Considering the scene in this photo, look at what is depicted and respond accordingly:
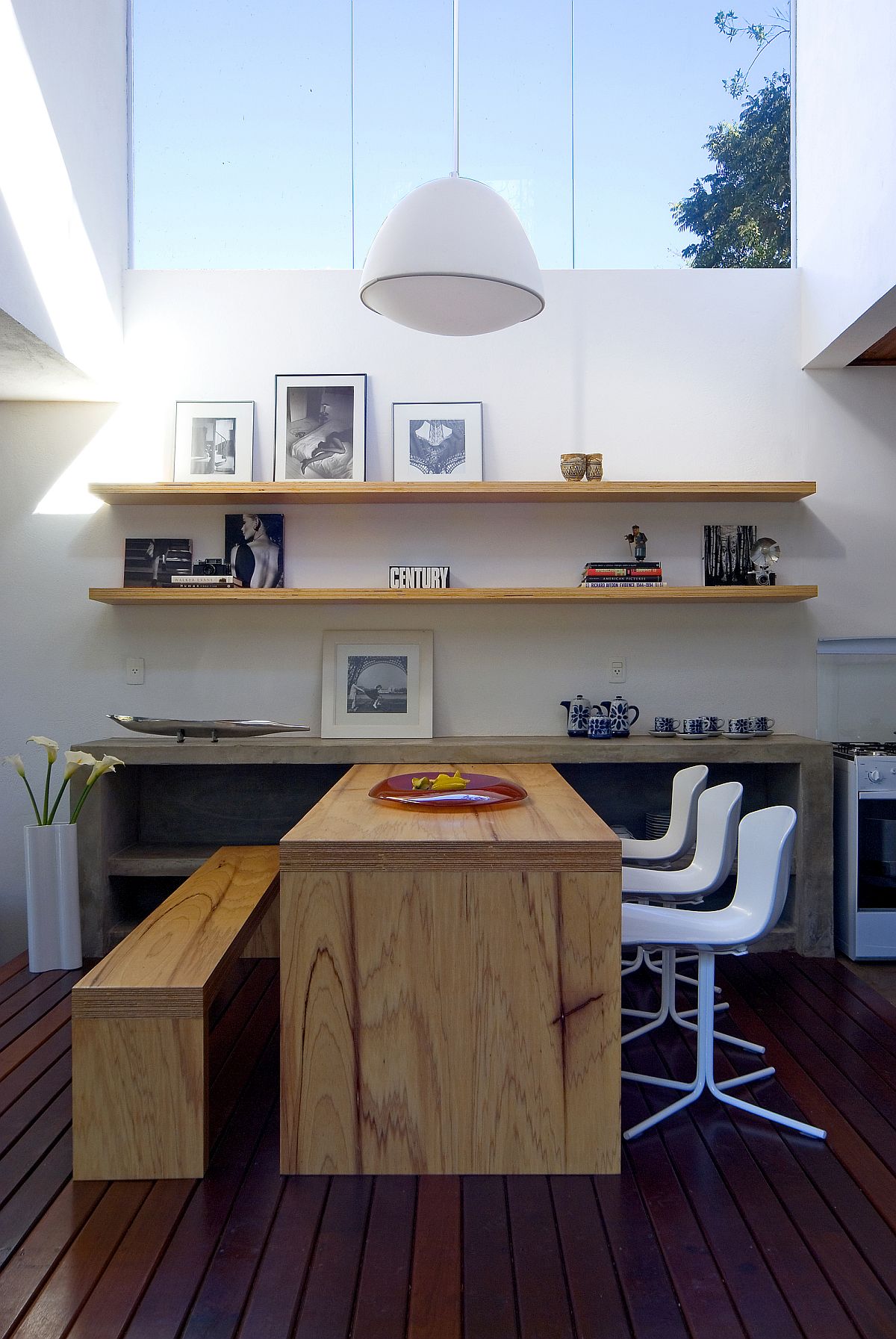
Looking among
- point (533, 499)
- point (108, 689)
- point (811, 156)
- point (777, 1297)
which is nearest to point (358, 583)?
point (533, 499)

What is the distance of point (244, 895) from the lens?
3.19m

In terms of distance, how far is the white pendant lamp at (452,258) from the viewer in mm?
2555

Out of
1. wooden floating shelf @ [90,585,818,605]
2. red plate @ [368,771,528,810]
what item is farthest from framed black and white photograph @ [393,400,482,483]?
red plate @ [368,771,528,810]

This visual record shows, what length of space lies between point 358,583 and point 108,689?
1.22 m

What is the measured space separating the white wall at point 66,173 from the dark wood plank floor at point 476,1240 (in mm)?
2683

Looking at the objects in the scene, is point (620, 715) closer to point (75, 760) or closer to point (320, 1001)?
point (75, 760)

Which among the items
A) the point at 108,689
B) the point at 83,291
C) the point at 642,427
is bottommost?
the point at 108,689

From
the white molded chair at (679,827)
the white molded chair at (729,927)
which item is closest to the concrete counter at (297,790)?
the white molded chair at (679,827)

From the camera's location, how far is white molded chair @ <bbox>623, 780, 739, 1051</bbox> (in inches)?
118

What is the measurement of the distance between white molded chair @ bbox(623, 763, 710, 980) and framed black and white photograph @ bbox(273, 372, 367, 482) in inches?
77.3

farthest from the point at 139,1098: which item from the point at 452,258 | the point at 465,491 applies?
the point at 465,491

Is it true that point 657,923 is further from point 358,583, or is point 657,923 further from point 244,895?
point 358,583

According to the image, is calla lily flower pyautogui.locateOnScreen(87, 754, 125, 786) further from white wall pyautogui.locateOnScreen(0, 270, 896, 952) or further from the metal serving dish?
white wall pyautogui.locateOnScreen(0, 270, 896, 952)

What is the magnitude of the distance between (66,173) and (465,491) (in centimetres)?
196
